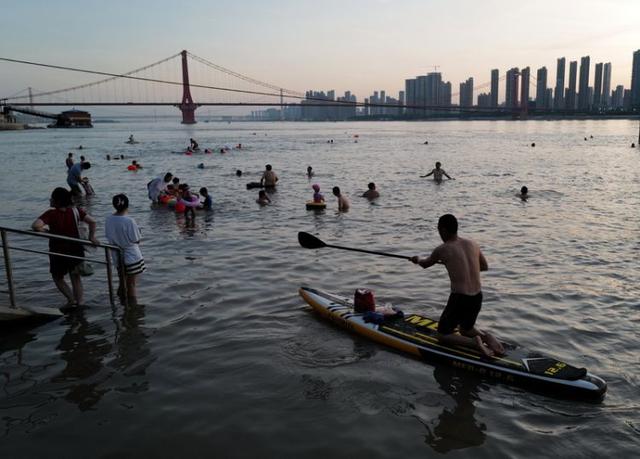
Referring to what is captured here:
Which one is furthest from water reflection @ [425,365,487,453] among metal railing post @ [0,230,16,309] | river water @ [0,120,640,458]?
metal railing post @ [0,230,16,309]

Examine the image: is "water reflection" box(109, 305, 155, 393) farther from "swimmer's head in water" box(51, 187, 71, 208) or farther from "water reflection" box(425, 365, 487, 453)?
"water reflection" box(425, 365, 487, 453)

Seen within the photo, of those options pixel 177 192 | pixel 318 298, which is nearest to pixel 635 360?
pixel 318 298

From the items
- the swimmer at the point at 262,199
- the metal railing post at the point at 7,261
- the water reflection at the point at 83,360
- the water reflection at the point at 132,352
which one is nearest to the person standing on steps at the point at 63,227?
the metal railing post at the point at 7,261

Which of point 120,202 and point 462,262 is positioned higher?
point 120,202

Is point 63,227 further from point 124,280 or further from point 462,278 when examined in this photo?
point 462,278

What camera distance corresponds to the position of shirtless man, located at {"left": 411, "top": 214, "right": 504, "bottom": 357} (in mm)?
6465

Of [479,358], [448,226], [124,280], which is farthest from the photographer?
[124,280]

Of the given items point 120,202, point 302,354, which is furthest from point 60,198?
point 302,354

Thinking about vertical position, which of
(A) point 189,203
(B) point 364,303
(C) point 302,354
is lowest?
(C) point 302,354

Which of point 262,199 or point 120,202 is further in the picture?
point 262,199

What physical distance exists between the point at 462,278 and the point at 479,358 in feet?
3.55

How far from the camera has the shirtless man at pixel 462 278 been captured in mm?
6465

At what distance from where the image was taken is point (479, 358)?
6.66 metres

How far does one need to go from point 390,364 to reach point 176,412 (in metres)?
2.86
